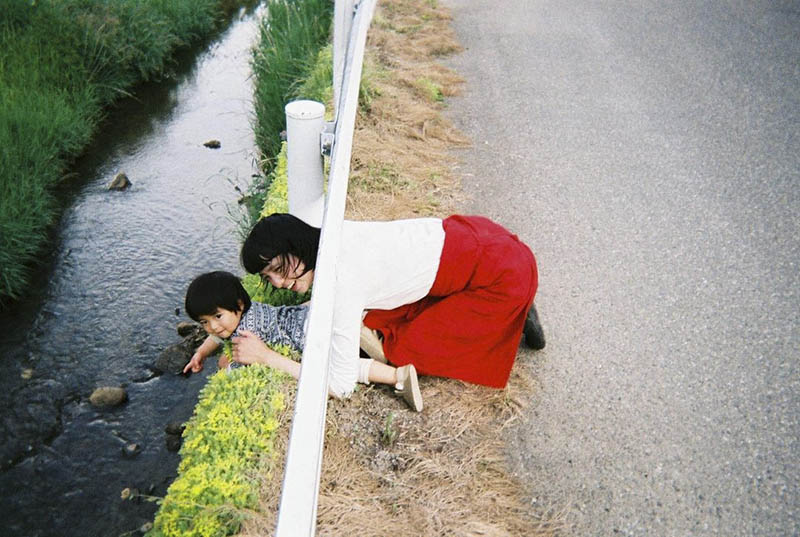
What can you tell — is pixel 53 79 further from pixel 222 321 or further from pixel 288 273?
pixel 288 273

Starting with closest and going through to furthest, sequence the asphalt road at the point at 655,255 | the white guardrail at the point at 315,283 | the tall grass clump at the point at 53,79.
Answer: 1. the white guardrail at the point at 315,283
2. the asphalt road at the point at 655,255
3. the tall grass clump at the point at 53,79

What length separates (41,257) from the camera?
483 cm

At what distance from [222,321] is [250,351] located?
11.7 inches

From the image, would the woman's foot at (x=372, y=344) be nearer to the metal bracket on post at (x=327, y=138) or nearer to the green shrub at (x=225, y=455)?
the green shrub at (x=225, y=455)

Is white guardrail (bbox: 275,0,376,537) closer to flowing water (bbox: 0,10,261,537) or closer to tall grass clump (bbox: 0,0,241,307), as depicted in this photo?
flowing water (bbox: 0,10,261,537)

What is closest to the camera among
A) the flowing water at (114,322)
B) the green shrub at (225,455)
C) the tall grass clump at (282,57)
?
the green shrub at (225,455)

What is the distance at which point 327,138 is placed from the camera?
2473mm

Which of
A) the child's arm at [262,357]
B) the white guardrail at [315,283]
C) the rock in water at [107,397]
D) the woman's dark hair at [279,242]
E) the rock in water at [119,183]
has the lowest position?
the rock in water at [119,183]

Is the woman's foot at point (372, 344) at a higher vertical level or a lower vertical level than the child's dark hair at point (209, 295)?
lower

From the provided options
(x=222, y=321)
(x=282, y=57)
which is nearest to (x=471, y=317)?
(x=222, y=321)

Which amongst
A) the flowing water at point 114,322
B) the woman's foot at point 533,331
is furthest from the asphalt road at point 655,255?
the flowing water at point 114,322

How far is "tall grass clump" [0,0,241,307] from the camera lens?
477 centimetres

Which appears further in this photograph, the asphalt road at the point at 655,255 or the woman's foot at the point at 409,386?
the woman's foot at the point at 409,386

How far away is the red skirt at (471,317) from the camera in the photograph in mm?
2658
